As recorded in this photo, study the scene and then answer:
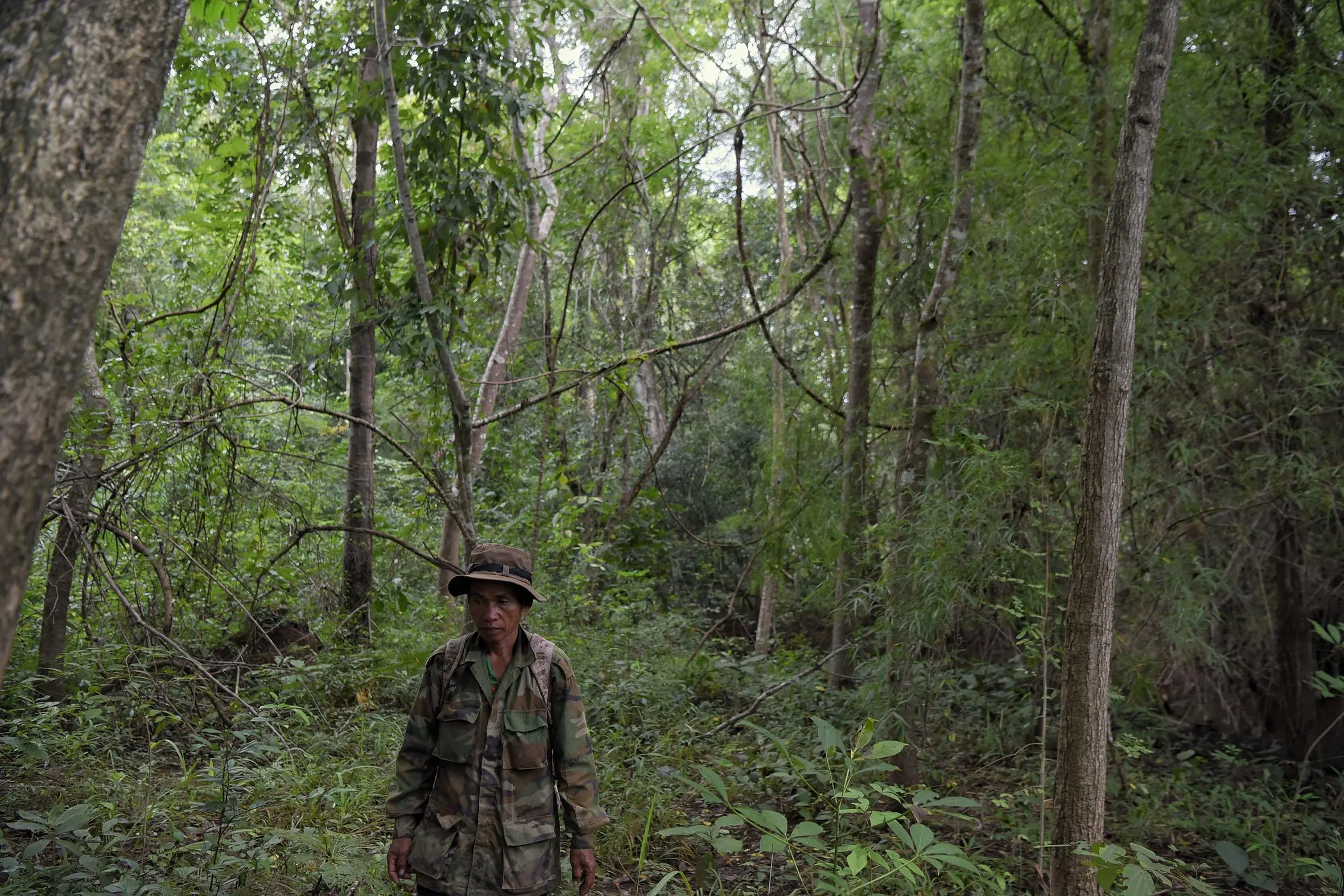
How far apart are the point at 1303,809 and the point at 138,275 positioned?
13.7 meters

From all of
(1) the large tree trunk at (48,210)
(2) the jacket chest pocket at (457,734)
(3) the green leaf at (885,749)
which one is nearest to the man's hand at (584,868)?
(2) the jacket chest pocket at (457,734)

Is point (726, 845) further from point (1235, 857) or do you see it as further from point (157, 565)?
point (157, 565)

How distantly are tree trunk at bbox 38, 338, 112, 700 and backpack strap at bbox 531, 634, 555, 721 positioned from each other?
114 inches

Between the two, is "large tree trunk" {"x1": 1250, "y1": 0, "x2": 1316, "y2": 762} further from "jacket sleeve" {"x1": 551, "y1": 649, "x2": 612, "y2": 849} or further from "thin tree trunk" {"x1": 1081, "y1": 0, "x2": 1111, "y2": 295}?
"jacket sleeve" {"x1": 551, "y1": 649, "x2": 612, "y2": 849}

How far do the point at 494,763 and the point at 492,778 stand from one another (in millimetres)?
45

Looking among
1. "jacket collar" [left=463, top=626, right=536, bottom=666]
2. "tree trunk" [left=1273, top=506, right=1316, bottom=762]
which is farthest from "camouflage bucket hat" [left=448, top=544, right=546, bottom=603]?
"tree trunk" [left=1273, top=506, right=1316, bottom=762]

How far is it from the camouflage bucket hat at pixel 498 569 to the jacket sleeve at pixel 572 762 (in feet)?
0.94

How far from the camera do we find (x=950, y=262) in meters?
Result: 6.00

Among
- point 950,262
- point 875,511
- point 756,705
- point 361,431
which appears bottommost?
point 756,705

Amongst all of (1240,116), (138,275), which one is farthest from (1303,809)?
(138,275)

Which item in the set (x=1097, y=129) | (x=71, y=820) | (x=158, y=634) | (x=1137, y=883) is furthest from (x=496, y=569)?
(x=1097, y=129)

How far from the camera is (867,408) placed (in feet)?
24.2

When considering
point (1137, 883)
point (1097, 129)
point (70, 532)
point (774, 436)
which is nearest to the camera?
point (1137, 883)

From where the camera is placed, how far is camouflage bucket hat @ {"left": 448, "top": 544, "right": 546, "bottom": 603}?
316 centimetres
